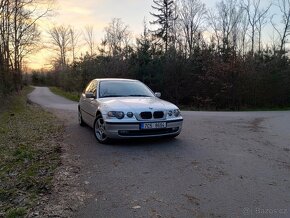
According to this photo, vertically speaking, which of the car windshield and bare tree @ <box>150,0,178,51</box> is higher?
bare tree @ <box>150,0,178,51</box>

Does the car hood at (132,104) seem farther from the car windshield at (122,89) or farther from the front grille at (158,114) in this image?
the car windshield at (122,89)

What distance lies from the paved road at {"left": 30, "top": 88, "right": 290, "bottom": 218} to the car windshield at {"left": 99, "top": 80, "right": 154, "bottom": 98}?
1.27 m

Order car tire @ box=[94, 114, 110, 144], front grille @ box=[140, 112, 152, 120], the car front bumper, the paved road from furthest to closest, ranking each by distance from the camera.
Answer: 1. car tire @ box=[94, 114, 110, 144]
2. front grille @ box=[140, 112, 152, 120]
3. the car front bumper
4. the paved road

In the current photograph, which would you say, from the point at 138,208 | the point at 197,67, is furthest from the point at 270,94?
the point at 138,208

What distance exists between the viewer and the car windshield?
8.97 m

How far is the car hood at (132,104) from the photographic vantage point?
24.8 ft

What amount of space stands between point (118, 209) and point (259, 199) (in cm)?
185

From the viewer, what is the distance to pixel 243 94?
26.0 m

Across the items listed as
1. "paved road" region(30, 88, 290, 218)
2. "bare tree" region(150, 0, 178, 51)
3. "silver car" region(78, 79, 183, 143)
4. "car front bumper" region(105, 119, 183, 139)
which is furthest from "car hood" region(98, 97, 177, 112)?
"bare tree" region(150, 0, 178, 51)

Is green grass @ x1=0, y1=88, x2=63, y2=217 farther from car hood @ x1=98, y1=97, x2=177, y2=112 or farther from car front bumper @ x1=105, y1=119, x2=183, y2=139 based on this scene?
car hood @ x1=98, y1=97, x2=177, y2=112

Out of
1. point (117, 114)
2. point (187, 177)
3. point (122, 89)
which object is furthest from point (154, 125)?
point (187, 177)

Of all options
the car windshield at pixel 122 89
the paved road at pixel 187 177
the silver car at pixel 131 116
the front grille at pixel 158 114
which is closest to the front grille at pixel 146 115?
the silver car at pixel 131 116

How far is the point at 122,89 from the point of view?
30.1 feet

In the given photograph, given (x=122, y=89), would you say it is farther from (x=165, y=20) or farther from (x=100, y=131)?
(x=165, y=20)
